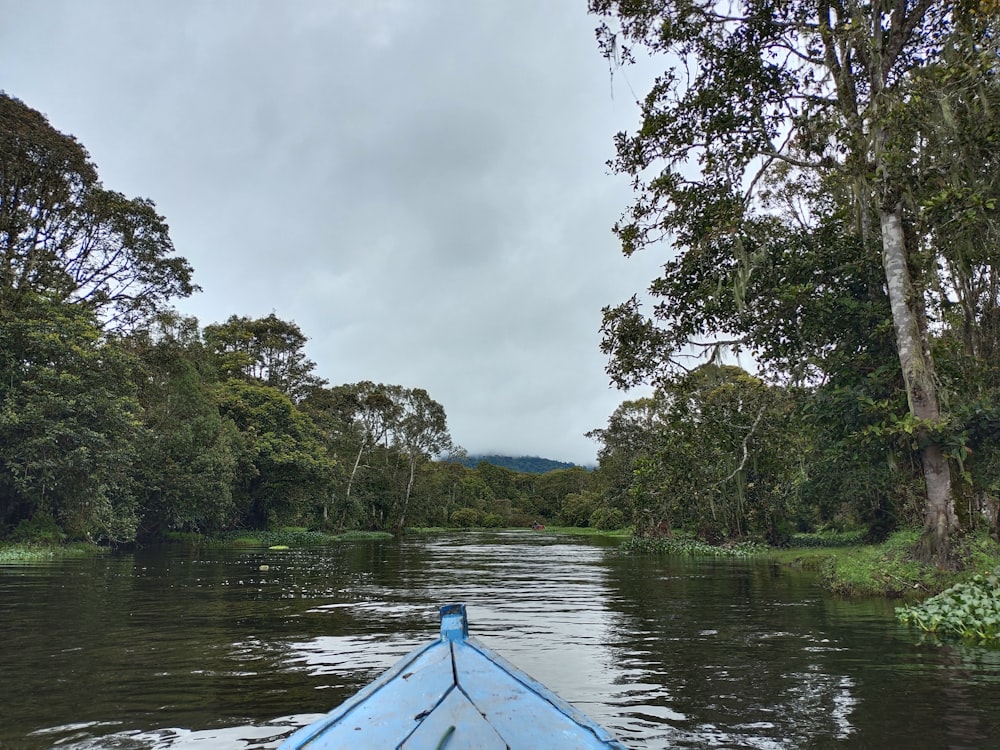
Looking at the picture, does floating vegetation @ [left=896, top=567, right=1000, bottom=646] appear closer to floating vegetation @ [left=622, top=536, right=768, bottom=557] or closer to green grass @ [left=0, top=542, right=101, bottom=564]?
floating vegetation @ [left=622, top=536, right=768, bottom=557]

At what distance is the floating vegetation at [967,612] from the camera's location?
9.31 m

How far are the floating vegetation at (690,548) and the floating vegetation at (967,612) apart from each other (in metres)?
23.1

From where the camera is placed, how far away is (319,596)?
51.1ft

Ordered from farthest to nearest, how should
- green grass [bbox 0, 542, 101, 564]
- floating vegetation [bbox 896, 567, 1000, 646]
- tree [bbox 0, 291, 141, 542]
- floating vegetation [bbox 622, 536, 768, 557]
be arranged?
floating vegetation [bbox 622, 536, 768, 557] < tree [bbox 0, 291, 141, 542] < green grass [bbox 0, 542, 101, 564] < floating vegetation [bbox 896, 567, 1000, 646]

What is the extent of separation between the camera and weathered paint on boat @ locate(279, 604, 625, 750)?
9.20ft

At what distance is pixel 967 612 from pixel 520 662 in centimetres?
682

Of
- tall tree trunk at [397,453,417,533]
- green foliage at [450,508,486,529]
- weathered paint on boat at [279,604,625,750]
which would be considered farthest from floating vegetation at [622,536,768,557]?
green foliage at [450,508,486,529]

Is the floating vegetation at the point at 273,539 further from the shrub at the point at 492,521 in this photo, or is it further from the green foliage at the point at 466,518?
the shrub at the point at 492,521

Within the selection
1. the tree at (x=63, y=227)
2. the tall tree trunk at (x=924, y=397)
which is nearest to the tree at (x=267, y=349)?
the tree at (x=63, y=227)

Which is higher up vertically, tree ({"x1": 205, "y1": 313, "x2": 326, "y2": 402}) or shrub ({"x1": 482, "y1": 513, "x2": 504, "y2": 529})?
tree ({"x1": 205, "y1": 313, "x2": 326, "y2": 402})

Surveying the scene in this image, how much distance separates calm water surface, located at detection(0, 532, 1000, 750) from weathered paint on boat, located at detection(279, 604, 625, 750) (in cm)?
259

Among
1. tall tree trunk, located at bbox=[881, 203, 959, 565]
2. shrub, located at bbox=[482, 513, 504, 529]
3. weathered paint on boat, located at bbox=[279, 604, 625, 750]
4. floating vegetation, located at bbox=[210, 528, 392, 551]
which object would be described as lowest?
shrub, located at bbox=[482, 513, 504, 529]

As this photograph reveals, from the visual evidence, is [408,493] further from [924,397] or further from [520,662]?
[520,662]

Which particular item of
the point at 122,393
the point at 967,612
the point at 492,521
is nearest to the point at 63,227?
the point at 122,393
